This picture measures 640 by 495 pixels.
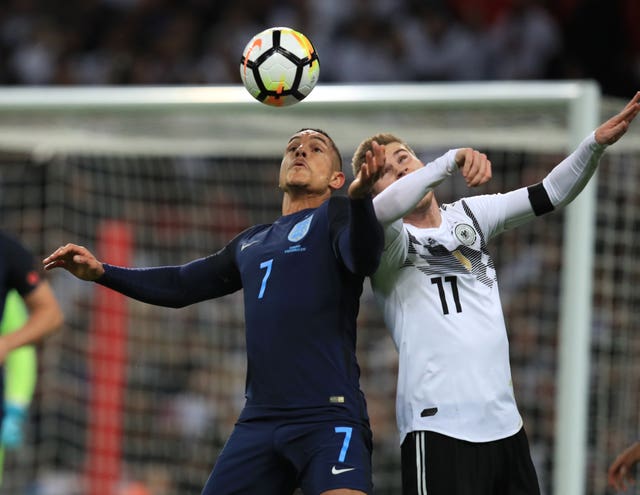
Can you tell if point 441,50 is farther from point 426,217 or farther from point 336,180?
point 426,217

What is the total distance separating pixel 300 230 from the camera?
4754 millimetres

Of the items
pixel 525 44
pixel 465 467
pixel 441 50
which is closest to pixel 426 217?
pixel 465 467

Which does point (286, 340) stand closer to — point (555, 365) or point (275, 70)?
point (275, 70)

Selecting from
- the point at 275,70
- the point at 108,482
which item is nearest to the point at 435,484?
the point at 275,70

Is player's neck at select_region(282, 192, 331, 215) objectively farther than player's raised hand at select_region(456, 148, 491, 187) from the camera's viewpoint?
Yes

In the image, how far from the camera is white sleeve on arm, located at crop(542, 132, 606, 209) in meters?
4.68

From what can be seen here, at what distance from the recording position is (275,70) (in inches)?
194

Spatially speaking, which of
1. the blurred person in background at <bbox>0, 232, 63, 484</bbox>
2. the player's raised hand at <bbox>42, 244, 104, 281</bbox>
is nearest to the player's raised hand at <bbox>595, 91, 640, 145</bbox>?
the player's raised hand at <bbox>42, 244, 104, 281</bbox>

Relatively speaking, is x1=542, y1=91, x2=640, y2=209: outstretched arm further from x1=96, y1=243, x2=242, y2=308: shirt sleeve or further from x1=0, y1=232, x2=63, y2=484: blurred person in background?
x1=0, y1=232, x2=63, y2=484: blurred person in background

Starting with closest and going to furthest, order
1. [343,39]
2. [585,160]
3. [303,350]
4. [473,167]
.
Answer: [473,167], [303,350], [585,160], [343,39]

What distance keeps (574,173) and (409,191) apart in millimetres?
715

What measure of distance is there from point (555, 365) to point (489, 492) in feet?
12.2

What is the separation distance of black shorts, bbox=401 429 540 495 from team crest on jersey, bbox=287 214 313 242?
0.84m

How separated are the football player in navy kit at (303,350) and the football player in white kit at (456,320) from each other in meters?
0.17
